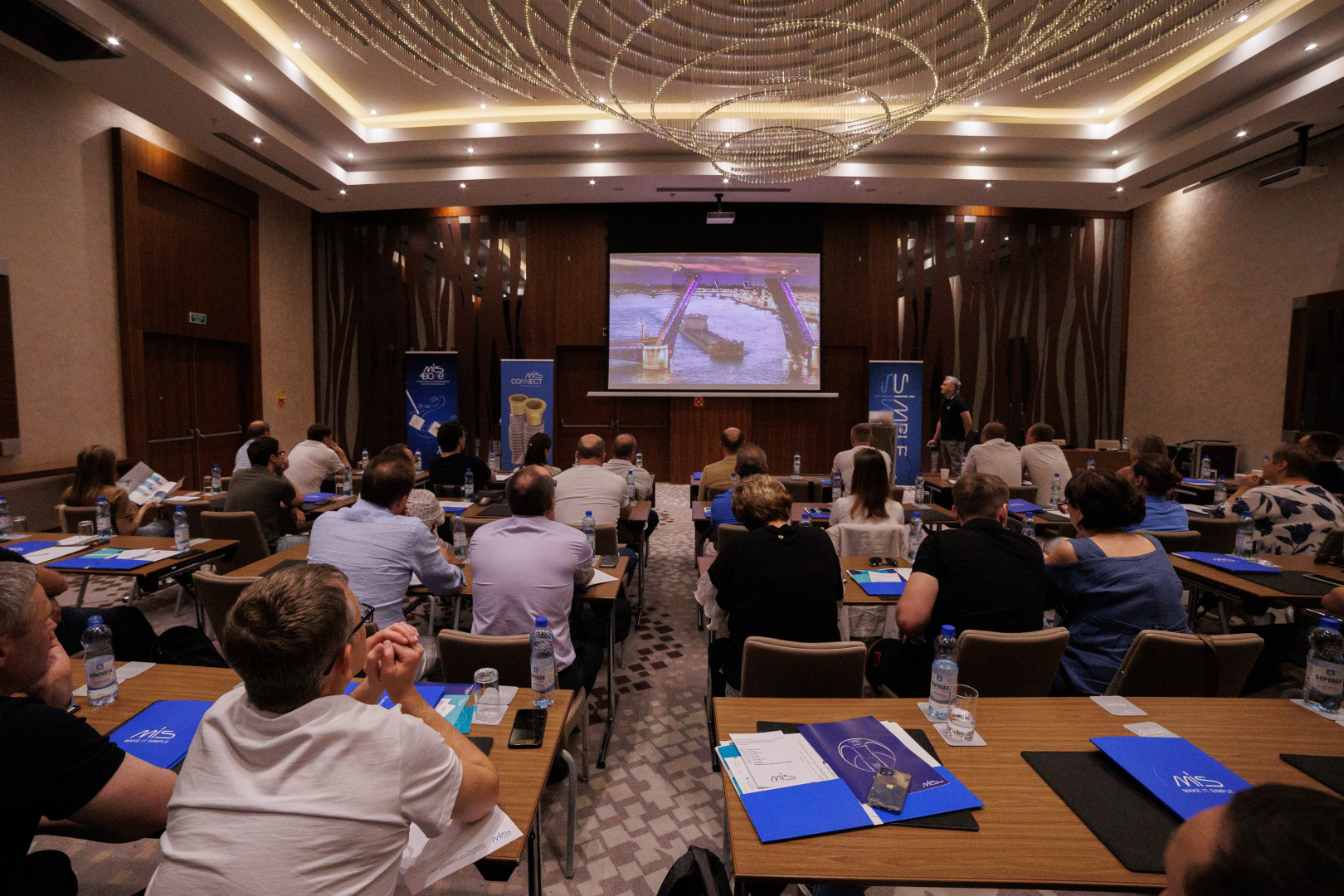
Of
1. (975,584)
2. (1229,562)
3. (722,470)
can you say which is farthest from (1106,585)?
(722,470)

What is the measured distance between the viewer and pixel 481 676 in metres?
1.80

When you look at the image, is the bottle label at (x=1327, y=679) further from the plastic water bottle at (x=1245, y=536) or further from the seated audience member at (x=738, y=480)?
the seated audience member at (x=738, y=480)

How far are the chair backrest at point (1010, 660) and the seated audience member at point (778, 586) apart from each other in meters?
0.51

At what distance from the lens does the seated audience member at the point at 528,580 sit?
2479 mm

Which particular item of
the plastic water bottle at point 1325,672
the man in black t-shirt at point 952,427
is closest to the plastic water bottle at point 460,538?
the plastic water bottle at point 1325,672

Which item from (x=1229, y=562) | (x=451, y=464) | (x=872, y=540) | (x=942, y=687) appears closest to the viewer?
(x=942, y=687)

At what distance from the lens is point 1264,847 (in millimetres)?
651

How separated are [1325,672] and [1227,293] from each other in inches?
338

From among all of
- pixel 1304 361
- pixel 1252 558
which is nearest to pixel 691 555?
pixel 1252 558

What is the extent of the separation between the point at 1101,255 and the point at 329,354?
12.6m

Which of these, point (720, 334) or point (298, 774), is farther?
point (720, 334)

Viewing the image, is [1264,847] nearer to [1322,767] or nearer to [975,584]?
[1322,767]

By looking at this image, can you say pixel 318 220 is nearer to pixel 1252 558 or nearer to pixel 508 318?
pixel 508 318

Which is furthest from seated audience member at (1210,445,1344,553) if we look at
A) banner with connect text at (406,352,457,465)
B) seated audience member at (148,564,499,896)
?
banner with connect text at (406,352,457,465)
